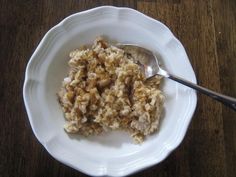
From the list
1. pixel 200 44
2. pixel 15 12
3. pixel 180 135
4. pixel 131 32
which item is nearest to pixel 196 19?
pixel 200 44

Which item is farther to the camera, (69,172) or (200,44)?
(200,44)

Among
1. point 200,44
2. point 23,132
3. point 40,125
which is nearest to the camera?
point 40,125

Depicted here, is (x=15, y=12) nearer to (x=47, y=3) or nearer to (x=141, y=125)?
(x=47, y=3)

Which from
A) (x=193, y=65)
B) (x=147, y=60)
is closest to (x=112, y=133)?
(x=147, y=60)

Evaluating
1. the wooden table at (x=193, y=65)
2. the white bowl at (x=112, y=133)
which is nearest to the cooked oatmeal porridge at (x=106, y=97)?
the white bowl at (x=112, y=133)

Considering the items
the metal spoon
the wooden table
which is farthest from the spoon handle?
the wooden table

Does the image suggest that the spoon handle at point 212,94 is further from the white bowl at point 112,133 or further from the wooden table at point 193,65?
the wooden table at point 193,65

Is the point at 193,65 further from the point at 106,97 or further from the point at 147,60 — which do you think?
the point at 106,97
